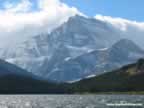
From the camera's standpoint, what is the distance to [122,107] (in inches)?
7032

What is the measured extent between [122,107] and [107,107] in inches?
309

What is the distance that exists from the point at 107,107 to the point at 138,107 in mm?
12702

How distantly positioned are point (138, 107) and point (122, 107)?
35.9ft

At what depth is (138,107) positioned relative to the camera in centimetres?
16900

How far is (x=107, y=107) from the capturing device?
174 meters
